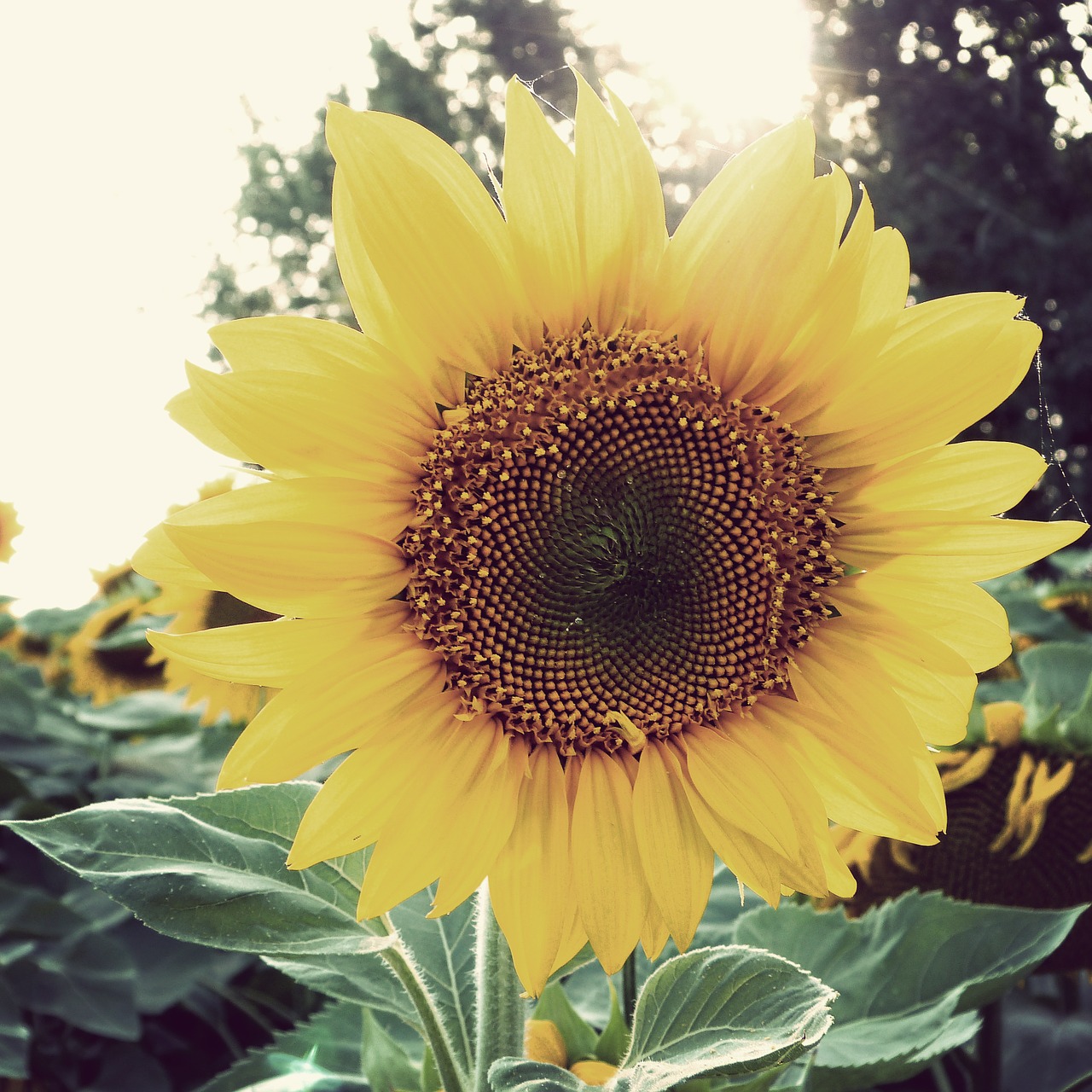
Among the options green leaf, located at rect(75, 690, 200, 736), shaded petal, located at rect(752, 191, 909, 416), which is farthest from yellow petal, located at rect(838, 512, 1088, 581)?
green leaf, located at rect(75, 690, 200, 736)

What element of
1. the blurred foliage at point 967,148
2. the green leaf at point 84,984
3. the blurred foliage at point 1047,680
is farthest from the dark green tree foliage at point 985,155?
the green leaf at point 84,984

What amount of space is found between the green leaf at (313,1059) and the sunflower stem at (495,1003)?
8.2 inches

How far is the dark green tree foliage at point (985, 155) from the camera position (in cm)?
1045

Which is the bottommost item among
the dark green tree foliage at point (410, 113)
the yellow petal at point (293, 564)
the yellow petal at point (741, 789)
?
the yellow petal at point (741, 789)

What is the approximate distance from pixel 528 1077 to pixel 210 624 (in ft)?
6.19

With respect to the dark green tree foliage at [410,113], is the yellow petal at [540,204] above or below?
below

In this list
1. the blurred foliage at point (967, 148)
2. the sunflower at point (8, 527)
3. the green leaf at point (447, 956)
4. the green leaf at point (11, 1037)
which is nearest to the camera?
the green leaf at point (447, 956)

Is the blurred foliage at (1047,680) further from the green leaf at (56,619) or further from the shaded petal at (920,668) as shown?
the green leaf at (56,619)

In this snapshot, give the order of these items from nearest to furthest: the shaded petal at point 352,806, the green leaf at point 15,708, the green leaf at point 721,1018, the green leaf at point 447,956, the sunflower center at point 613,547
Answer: the green leaf at point 721,1018 → the shaded petal at point 352,806 → the sunflower center at point 613,547 → the green leaf at point 447,956 → the green leaf at point 15,708

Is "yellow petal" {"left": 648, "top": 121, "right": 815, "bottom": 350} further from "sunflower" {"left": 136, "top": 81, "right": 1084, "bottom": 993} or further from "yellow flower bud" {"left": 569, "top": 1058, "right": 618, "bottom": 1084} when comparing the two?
"yellow flower bud" {"left": 569, "top": 1058, "right": 618, "bottom": 1084}

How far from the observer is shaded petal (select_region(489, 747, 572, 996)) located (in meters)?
0.78

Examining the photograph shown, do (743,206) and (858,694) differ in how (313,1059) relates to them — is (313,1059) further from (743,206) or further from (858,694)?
(743,206)

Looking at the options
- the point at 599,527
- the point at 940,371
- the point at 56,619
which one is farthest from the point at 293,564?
the point at 56,619

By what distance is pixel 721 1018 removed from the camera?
77 centimetres
